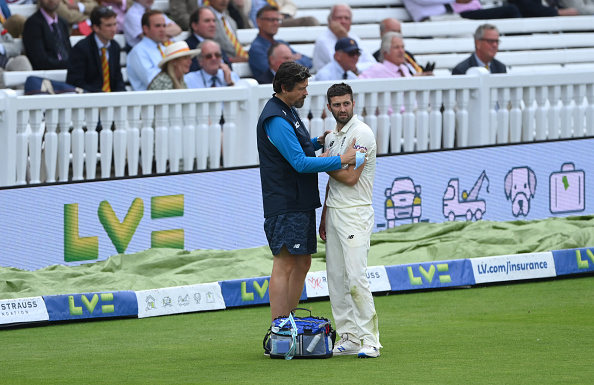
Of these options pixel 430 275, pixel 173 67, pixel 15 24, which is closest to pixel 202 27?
pixel 173 67

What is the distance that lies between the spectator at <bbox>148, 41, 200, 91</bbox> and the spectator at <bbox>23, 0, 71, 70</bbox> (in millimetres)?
1250

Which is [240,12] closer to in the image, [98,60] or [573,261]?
[98,60]

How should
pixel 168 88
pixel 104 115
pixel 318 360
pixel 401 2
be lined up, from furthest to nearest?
pixel 401 2
pixel 168 88
pixel 104 115
pixel 318 360

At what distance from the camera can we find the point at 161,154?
38.1ft

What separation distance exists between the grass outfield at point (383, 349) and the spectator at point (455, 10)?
26.5 ft

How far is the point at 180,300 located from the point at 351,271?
8.78 feet

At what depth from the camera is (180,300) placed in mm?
9508

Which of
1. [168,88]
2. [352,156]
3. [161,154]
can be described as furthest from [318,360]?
[168,88]

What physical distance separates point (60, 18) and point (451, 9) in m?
7.14

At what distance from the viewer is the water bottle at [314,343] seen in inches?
282

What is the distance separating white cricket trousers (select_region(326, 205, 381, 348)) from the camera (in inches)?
284

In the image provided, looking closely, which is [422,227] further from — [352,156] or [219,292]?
[352,156]

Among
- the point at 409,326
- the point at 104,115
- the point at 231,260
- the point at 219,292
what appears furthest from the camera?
the point at 104,115

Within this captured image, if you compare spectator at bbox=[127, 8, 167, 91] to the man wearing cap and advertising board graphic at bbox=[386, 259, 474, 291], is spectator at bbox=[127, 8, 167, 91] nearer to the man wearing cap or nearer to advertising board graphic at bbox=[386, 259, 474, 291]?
the man wearing cap
